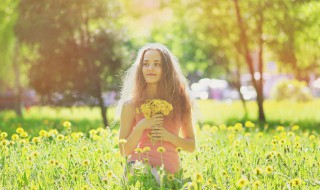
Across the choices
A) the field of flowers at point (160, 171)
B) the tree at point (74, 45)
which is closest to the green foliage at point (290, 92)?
the tree at point (74, 45)

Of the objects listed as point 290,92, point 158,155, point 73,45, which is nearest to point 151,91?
point 158,155

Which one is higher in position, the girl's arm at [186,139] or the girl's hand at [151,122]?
the girl's hand at [151,122]

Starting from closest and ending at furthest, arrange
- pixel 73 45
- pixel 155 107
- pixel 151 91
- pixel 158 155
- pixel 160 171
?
pixel 160 171 < pixel 155 107 < pixel 158 155 < pixel 151 91 < pixel 73 45

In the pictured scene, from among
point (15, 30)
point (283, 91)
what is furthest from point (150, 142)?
point (283, 91)

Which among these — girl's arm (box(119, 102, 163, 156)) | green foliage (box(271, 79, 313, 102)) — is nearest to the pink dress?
girl's arm (box(119, 102, 163, 156))

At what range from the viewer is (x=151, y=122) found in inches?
172

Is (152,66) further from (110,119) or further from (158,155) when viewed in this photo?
(110,119)

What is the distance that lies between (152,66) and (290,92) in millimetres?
22897

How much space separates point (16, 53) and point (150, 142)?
15.6 meters

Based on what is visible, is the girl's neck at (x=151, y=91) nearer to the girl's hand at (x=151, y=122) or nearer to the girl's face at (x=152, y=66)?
the girl's face at (x=152, y=66)

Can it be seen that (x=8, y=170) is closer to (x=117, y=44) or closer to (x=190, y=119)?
(x=190, y=119)

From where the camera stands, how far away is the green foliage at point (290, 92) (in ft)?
85.9

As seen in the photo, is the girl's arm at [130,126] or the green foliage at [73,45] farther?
the green foliage at [73,45]

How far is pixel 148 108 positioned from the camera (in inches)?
172
